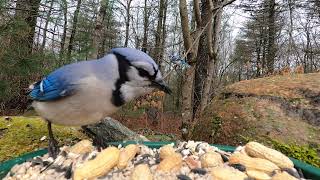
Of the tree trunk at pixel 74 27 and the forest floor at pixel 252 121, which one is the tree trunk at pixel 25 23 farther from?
the forest floor at pixel 252 121

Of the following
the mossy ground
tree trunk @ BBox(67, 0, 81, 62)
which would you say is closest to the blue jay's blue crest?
the mossy ground

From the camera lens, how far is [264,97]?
3.05 meters

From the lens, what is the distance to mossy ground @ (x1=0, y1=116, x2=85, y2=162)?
8.95 ft

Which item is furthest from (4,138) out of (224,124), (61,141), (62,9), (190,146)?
(62,9)

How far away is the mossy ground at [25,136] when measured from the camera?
2727 mm

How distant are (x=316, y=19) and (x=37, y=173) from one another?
16.3 metres

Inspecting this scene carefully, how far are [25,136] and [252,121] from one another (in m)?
1.47

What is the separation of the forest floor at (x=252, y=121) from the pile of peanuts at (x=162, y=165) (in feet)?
3.77

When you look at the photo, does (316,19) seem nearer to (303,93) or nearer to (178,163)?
(303,93)

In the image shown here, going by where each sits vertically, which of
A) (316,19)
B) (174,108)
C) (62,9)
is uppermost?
(316,19)

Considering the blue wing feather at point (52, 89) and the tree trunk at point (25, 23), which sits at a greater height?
the tree trunk at point (25, 23)

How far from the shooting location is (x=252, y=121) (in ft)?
9.37

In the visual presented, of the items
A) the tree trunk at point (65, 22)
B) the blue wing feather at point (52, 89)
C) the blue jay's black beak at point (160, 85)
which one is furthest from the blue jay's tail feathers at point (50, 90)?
the tree trunk at point (65, 22)

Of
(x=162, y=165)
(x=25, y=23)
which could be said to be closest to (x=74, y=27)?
(x=25, y=23)
